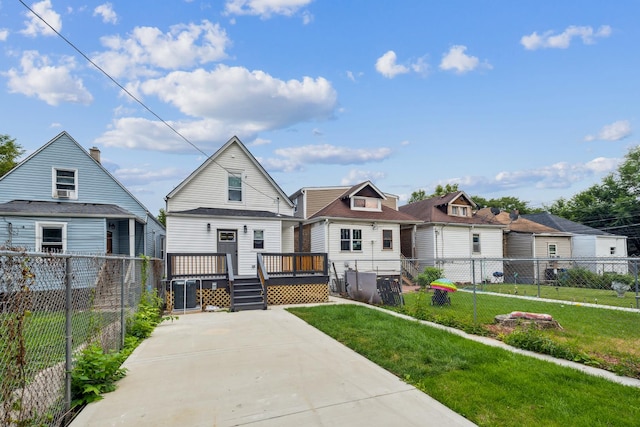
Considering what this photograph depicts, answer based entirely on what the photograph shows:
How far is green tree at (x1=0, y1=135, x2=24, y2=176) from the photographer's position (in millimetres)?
30044

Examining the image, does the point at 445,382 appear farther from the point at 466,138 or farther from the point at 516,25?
the point at 466,138

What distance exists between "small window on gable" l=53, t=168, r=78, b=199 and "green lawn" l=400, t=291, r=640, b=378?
15.0 meters

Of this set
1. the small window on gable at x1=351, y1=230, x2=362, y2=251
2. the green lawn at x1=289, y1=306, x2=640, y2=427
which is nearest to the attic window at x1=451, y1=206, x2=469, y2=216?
the small window on gable at x1=351, y1=230, x2=362, y2=251

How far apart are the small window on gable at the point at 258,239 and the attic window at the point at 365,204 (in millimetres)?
6671

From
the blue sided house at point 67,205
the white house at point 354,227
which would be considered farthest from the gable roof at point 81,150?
the white house at point 354,227

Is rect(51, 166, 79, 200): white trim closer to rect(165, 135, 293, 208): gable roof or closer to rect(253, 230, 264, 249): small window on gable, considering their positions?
rect(165, 135, 293, 208): gable roof

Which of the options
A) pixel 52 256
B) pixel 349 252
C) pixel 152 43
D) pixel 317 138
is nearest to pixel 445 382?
pixel 52 256

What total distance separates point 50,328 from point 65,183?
14.9 metres

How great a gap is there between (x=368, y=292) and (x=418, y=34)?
33.9 feet

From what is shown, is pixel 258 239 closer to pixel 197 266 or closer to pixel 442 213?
pixel 197 266

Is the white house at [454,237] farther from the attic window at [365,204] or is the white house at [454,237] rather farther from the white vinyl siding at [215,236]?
the white vinyl siding at [215,236]

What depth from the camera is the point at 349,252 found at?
19516mm

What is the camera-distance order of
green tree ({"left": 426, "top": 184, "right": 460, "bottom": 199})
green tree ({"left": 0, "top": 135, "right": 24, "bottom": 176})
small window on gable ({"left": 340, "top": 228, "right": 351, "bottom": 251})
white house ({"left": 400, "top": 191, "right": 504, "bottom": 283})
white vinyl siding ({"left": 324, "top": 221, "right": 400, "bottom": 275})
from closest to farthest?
white vinyl siding ({"left": 324, "top": 221, "right": 400, "bottom": 275})
small window on gable ({"left": 340, "top": 228, "right": 351, "bottom": 251})
white house ({"left": 400, "top": 191, "right": 504, "bottom": 283})
green tree ({"left": 0, "top": 135, "right": 24, "bottom": 176})
green tree ({"left": 426, "top": 184, "right": 460, "bottom": 199})

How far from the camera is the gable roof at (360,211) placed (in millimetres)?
19569
